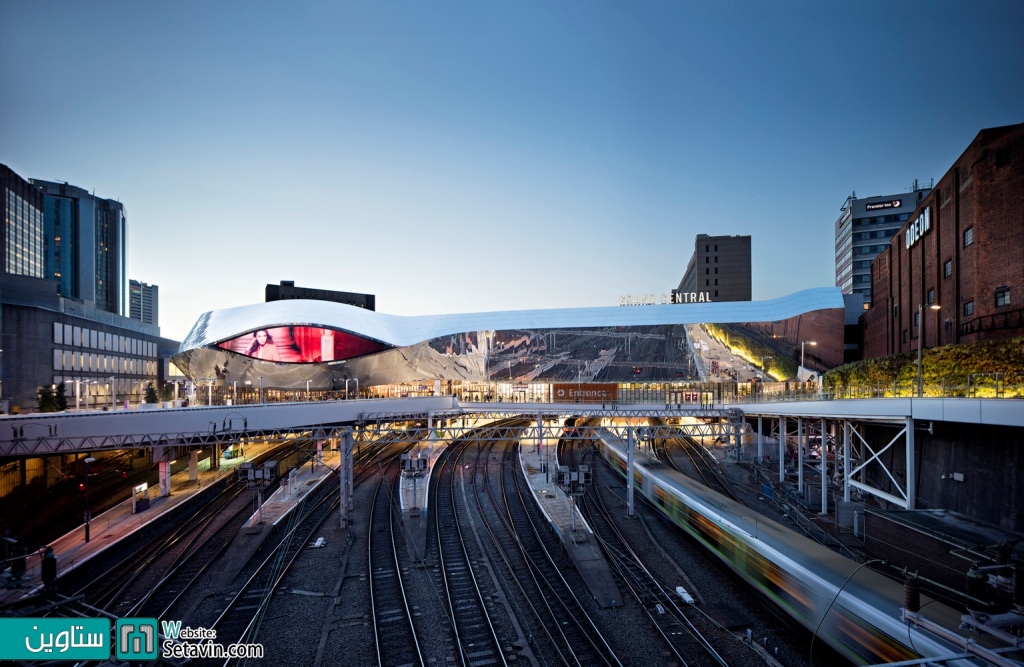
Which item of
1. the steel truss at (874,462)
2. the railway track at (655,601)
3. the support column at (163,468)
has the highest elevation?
the steel truss at (874,462)

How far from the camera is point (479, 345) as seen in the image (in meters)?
80.5

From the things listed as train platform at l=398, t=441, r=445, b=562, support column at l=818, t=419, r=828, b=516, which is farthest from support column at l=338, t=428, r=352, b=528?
support column at l=818, t=419, r=828, b=516

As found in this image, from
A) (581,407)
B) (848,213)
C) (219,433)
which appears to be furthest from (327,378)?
(848,213)

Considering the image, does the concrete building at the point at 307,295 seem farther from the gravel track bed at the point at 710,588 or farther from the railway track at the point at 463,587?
the gravel track bed at the point at 710,588

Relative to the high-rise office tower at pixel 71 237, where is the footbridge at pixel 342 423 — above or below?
below

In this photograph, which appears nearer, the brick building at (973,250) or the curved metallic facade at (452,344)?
the brick building at (973,250)

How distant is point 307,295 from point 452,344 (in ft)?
170

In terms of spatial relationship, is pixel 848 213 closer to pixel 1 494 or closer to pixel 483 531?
pixel 483 531

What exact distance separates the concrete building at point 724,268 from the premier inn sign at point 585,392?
203ft

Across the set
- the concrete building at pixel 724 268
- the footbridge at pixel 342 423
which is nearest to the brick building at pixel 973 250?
the footbridge at pixel 342 423

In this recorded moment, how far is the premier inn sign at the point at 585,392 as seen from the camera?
70500 millimetres

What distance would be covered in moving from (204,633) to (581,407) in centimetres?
3143

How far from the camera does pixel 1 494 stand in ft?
102

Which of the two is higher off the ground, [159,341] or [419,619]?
[159,341]
